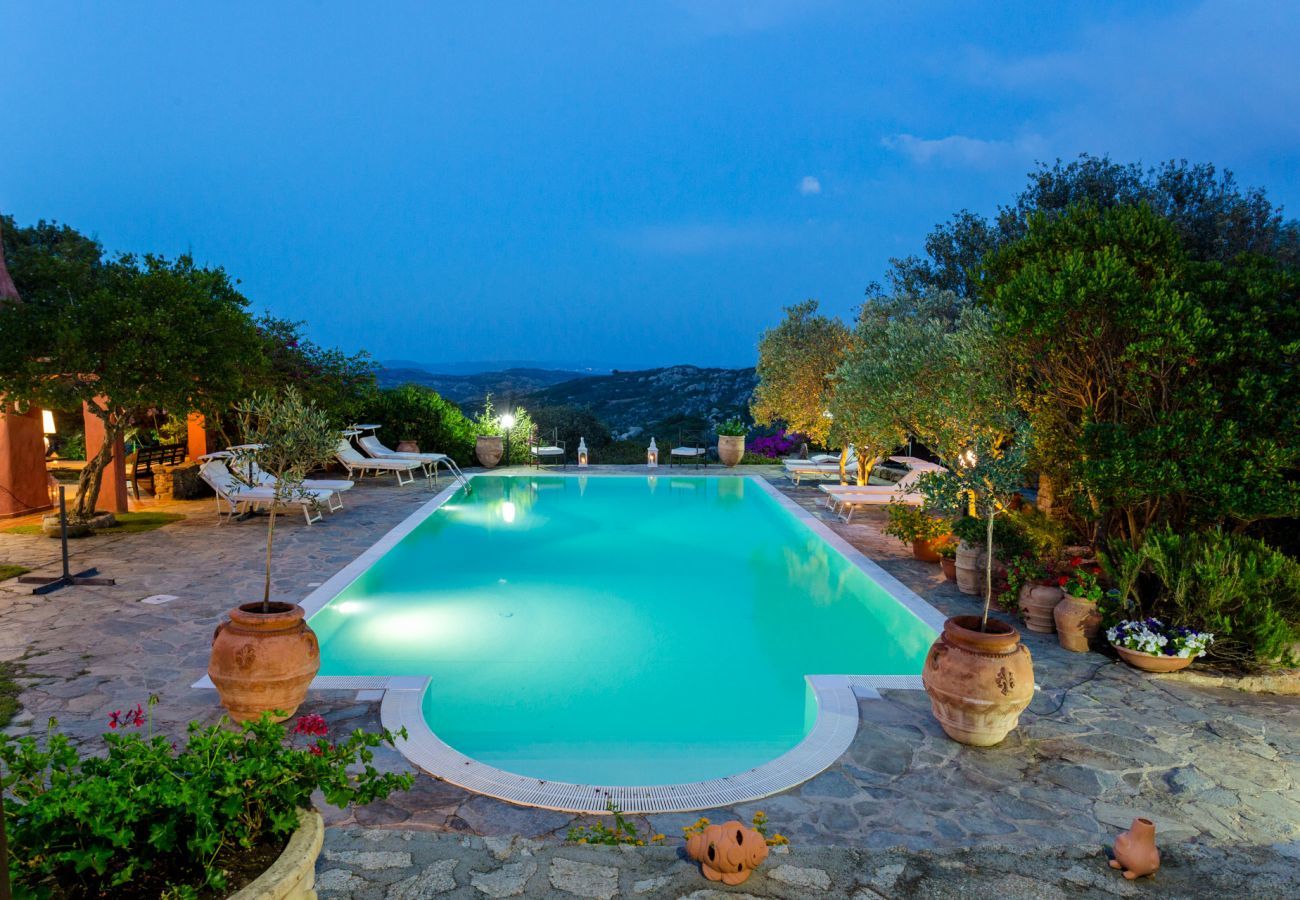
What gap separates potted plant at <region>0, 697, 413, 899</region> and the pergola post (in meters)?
10.8

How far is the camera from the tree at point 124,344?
8.95 metres

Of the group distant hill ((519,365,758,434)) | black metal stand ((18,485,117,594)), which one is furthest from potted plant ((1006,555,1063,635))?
distant hill ((519,365,758,434))

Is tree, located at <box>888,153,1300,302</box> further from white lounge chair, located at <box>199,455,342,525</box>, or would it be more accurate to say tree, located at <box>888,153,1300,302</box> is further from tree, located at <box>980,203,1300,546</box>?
white lounge chair, located at <box>199,455,342,525</box>

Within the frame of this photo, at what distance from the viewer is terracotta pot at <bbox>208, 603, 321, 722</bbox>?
14.8 feet

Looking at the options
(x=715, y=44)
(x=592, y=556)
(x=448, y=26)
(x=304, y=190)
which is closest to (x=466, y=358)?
(x=304, y=190)

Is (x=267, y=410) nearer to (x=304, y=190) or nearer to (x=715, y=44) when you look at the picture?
(x=715, y=44)

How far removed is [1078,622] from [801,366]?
972cm

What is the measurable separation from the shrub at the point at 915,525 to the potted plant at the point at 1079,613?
9.27 ft

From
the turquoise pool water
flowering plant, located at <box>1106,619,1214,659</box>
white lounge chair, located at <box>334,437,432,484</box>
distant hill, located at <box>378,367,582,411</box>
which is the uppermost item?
distant hill, located at <box>378,367,582,411</box>

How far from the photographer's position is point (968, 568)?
7840 mm

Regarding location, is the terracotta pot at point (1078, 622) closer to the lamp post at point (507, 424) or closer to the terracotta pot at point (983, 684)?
the terracotta pot at point (983, 684)

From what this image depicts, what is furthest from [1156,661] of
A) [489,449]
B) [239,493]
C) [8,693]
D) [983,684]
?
[489,449]

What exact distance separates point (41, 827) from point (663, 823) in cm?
251

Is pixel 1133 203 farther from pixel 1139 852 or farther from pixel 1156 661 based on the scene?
pixel 1139 852
